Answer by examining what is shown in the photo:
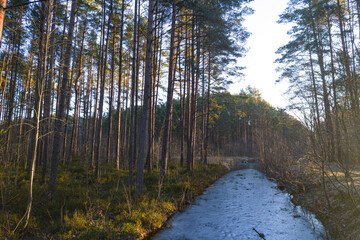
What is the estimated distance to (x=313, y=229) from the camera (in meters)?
5.34

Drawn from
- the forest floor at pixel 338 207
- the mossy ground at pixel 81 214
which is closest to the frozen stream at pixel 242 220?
the forest floor at pixel 338 207

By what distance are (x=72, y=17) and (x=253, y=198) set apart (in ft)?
33.4

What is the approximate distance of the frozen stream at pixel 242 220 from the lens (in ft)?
16.9

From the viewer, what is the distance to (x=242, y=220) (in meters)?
6.21

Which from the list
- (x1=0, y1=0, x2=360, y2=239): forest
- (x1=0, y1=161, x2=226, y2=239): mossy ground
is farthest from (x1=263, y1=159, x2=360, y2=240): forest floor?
(x1=0, y1=161, x2=226, y2=239): mossy ground

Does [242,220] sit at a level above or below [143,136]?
below

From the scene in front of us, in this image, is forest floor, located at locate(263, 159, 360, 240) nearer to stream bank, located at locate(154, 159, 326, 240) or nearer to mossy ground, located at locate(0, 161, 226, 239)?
stream bank, located at locate(154, 159, 326, 240)

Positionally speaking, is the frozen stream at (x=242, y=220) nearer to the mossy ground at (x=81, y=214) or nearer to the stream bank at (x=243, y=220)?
the stream bank at (x=243, y=220)

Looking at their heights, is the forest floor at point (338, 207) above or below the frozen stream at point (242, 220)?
above

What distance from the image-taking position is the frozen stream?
16.9 ft

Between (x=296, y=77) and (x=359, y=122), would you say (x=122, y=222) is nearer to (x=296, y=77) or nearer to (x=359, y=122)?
(x=359, y=122)

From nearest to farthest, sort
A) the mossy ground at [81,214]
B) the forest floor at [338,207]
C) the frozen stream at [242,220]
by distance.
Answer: the mossy ground at [81,214] < the forest floor at [338,207] < the frozen stream at [242,220]

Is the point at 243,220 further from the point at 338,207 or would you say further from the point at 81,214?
the point at 81,214

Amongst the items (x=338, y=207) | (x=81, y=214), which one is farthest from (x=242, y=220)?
(x=81, y=214)
